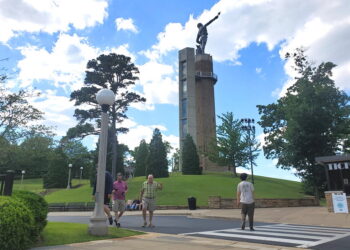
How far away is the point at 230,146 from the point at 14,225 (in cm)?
4821

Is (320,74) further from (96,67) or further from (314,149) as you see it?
(96,67)

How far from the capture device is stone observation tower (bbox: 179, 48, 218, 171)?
210 ft

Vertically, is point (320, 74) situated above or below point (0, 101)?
above

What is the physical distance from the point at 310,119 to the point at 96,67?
2387 centimetres

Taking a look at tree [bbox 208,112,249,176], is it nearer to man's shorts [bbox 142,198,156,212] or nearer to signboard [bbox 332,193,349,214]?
signboard [bbox 332,193,349,214]

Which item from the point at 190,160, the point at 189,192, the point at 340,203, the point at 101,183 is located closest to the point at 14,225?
the point at 101,183

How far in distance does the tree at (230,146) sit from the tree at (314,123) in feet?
36.5

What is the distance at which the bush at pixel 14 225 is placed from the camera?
17.4 ft

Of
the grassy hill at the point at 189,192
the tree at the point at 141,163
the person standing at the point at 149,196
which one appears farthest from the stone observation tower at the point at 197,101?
the person standing at the point at 149,196

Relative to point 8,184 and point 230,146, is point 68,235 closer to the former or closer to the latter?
point 8,184

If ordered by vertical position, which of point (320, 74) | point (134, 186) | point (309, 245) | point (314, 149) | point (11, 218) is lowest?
point (309, 245)

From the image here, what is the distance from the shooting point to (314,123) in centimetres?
3509

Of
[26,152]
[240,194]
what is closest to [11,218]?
[240,194]

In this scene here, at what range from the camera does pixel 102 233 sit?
26.2 feet
